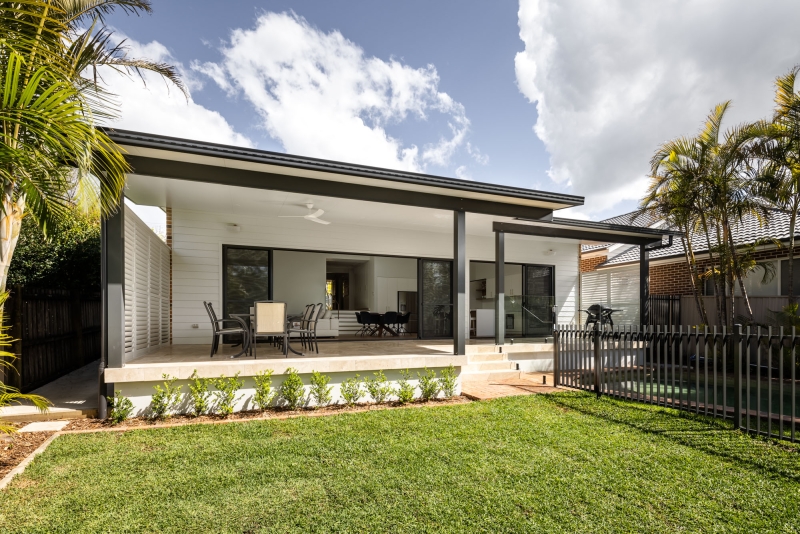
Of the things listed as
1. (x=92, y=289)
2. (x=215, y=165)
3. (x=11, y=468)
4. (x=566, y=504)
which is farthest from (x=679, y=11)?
(x=92, y=289)

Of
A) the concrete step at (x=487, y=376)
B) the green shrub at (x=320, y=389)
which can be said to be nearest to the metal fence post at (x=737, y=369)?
the concrete step at (x=487, y=376)

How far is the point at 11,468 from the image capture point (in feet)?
11.6

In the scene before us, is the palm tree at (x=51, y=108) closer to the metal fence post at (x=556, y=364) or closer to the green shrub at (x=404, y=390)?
the green shrub at (x=404, y=390)

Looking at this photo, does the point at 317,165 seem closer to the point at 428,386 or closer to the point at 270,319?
the point at 270,319

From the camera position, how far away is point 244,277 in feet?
29.2

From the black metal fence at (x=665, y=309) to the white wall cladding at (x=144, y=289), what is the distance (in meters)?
12.1

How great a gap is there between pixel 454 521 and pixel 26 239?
10.2 meters

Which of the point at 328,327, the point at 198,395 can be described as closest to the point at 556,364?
the point at 198,395

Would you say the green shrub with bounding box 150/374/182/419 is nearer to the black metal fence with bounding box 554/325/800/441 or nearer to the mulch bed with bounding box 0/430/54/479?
the mulch bed with bounding box 0/430/54/479

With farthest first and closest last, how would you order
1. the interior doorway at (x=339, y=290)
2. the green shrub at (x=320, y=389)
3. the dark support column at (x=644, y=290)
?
1. the interior doorway at (x=339, y=290)
2. the dark support column at (x=644, y=290)
3. the green shrub at (x=320, y=389)

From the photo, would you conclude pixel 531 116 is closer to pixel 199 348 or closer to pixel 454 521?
pixel 199 348

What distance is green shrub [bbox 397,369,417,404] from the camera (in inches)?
238

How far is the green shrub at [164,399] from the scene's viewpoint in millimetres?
4992

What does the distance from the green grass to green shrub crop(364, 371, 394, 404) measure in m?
0.95
